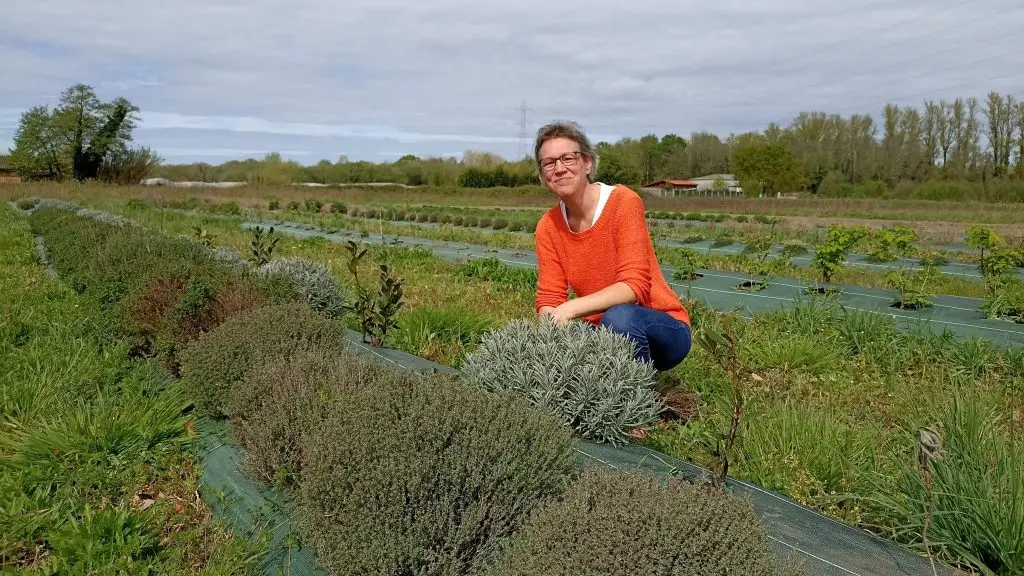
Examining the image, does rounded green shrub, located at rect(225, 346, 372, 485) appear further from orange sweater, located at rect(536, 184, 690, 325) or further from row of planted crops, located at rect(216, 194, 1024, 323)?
row of planted crops, located at rect(216, 194, 1024, 323)

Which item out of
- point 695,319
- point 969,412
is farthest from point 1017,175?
point 969,412

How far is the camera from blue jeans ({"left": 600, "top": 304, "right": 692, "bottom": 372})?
342 cm

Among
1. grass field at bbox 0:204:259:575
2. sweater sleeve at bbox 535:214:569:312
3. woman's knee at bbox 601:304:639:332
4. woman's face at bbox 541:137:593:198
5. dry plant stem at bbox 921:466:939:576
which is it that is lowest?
grass field at bbox 0:204:259:575

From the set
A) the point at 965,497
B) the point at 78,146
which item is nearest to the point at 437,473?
the point at 965,497

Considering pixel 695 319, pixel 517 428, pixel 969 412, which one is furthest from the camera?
pixel 695 319

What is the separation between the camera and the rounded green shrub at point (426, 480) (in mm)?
2131

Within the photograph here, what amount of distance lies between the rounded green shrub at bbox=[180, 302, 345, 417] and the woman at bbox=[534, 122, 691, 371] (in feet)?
3.94

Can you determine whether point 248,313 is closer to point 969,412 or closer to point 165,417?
point 165,417

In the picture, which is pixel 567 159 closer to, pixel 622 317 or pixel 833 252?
pixel 622 317

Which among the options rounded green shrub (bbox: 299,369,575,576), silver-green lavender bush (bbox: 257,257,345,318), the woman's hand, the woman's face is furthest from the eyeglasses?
silver-green lavender bush (bbox: 257,257,345,318)

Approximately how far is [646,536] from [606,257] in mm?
2019

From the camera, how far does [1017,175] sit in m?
41.8

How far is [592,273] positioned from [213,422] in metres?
2.02

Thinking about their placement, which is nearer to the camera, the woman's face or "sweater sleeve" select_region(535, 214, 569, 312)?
the woman's face
